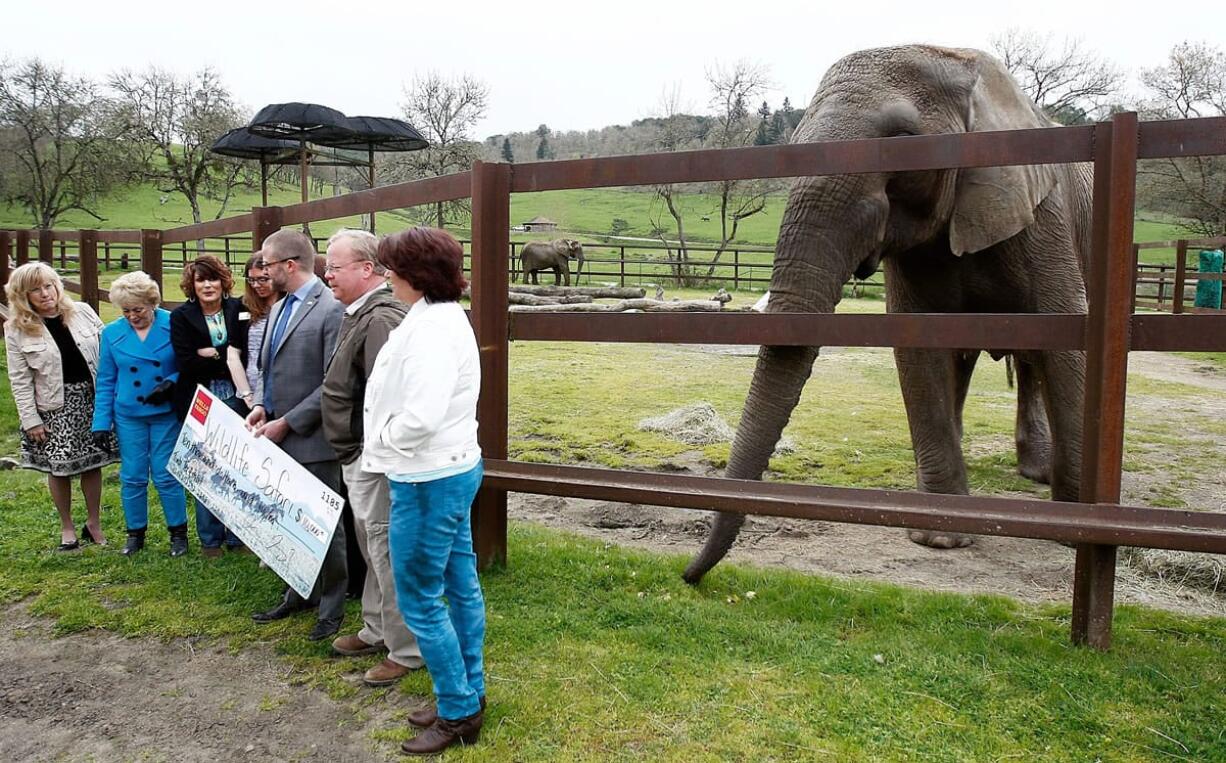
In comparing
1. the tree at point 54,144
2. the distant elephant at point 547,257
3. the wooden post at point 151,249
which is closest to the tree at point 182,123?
the tree at point 54,144

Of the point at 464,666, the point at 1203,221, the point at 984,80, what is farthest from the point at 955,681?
the point at 1203,221

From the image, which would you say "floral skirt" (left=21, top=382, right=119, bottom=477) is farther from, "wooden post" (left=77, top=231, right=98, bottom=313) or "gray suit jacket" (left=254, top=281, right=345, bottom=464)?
"wooden post" (left=77, top=231, right=98, bottom=313)

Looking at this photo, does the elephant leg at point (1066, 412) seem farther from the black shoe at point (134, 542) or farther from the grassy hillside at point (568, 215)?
the grassy hillside at point (568, 215)

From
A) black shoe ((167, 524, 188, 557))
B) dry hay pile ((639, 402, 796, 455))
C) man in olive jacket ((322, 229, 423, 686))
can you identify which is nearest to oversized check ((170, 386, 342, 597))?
man in olive jacket ((322, 229, 423, 686))

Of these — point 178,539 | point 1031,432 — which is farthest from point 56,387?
point 1031,432

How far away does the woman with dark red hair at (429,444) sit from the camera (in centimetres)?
279

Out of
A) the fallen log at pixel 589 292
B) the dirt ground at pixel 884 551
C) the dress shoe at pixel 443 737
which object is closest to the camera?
the dress shoe at pixel 443 737

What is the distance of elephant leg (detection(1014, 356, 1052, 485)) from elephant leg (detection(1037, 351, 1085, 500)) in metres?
2.25

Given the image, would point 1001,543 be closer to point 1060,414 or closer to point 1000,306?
point 1060,414

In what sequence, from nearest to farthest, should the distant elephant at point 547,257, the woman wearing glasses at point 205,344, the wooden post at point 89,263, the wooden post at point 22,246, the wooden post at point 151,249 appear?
the woman wearing glasses at point 205,344 < the wooden post at point 151,249 < the wooden post at point 89,263 < the wooden post at point 22,246 < the distant elephant at point 547,257

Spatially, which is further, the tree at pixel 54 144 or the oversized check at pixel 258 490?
the tree at pixel 54 144

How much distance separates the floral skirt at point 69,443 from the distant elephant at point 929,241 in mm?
3540

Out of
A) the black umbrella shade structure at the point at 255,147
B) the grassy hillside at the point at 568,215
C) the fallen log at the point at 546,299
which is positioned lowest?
the fallen log at the point at 546,299

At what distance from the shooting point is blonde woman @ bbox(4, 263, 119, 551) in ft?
16.7
